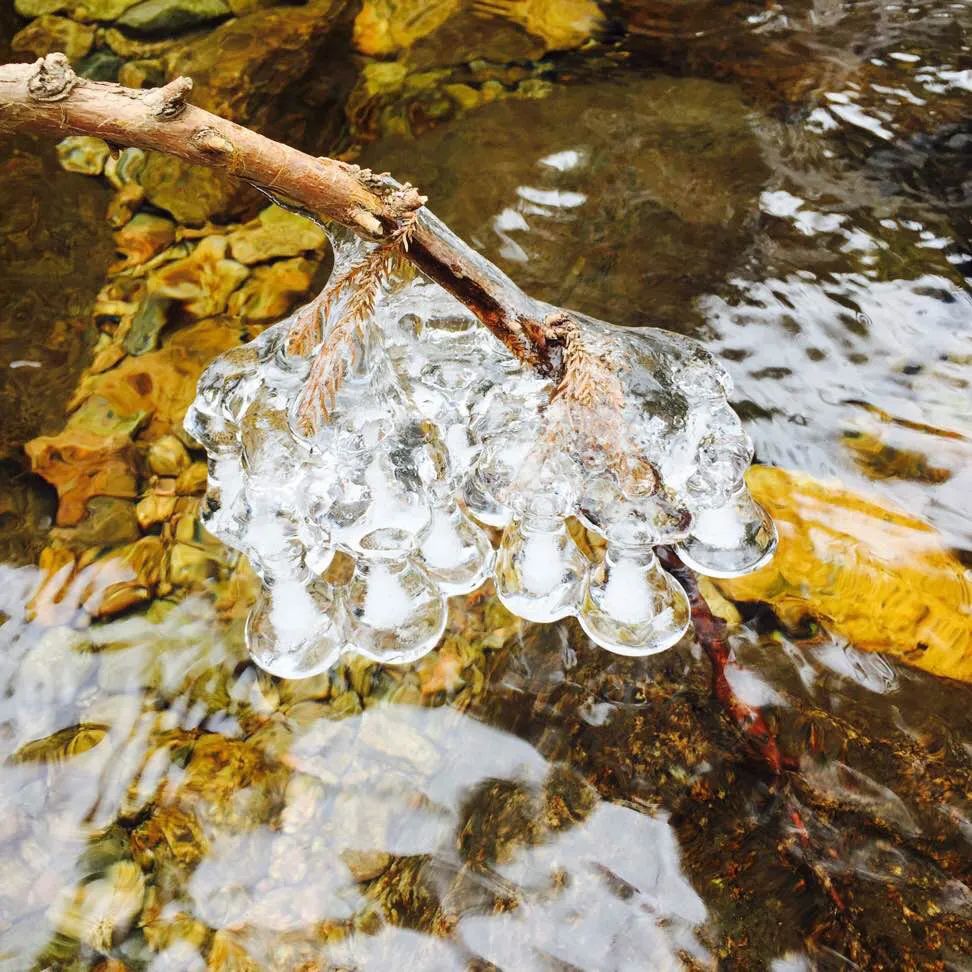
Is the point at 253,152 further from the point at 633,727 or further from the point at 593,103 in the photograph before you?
the point at 593,103

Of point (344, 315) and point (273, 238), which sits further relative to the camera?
point (273, 238)

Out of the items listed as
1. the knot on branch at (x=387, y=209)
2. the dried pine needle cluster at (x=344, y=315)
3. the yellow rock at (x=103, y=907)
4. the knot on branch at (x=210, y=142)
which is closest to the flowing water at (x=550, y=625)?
the yellow rock at (x=103, y=907)

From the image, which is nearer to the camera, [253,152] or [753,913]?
[253,152]

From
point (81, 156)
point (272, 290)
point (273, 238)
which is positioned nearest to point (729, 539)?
point (272, 290)

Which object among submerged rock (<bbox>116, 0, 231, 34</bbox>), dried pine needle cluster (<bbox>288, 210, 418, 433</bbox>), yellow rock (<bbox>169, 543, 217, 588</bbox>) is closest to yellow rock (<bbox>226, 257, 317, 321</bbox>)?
yellow rock (<bbox>169, 543, 217, 588</bbox>)

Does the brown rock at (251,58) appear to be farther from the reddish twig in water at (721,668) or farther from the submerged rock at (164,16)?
the reddish twig in water at (721,668)

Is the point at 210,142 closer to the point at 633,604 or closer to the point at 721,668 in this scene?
the point at 633,604

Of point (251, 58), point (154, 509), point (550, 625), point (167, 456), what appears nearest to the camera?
point (550, 625)

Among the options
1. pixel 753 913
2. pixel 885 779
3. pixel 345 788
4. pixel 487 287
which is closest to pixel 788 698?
pixel 885 779
